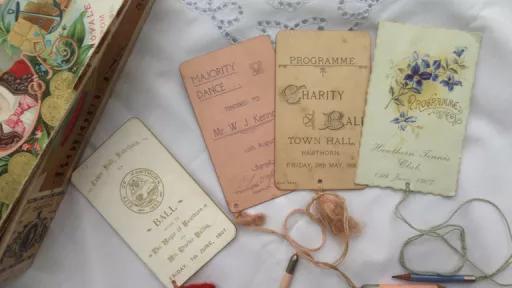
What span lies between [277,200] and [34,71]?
1.12 feet

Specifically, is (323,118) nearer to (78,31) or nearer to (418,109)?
(418,109)

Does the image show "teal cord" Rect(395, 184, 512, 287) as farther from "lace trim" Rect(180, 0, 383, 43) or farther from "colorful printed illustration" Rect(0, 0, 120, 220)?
"colorful printed illustration" Rect(0, 0, 120, 220)

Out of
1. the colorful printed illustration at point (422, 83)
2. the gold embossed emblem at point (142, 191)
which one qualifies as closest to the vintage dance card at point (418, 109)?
the colorful printed illustration at point (422, 83)

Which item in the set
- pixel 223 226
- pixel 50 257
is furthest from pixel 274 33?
pixel 50 257

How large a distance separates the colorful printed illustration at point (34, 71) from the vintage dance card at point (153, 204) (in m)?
0.15

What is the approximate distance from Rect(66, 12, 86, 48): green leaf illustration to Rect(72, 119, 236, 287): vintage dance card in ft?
0.53

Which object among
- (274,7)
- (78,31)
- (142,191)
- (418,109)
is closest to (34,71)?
(78,31)

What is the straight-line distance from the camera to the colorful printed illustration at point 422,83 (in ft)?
2.51

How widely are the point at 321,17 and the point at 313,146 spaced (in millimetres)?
174

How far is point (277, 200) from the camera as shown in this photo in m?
0.78

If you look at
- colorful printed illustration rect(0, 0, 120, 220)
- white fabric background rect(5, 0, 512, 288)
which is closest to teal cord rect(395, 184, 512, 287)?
white fabric background rect(5, 0, 512, 288)

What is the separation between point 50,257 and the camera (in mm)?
783

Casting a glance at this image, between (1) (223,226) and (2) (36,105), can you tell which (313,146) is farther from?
(2) (36,105)

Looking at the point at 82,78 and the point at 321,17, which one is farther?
the point at 321,17
